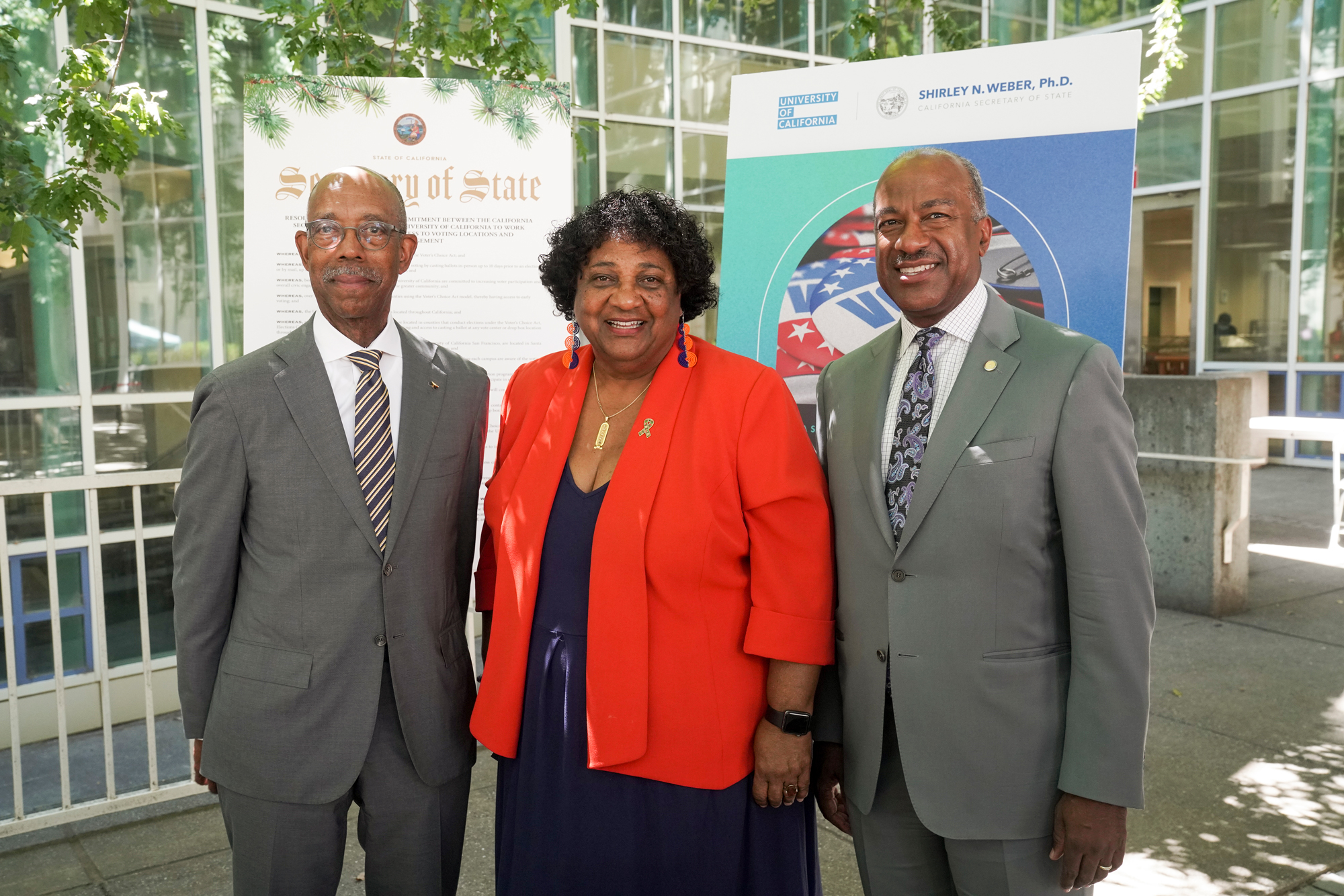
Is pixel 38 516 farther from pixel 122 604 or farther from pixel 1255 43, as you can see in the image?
pixel 1255 43

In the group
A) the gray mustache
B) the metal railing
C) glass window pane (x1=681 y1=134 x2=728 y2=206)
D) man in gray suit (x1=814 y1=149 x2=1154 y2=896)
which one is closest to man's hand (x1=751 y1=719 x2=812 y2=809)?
man in gray suit (x1=814 y1=149 x2=1154 y2=896)

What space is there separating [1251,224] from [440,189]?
10968 millimetres

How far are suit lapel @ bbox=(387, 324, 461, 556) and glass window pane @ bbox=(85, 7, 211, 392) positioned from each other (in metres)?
3.47

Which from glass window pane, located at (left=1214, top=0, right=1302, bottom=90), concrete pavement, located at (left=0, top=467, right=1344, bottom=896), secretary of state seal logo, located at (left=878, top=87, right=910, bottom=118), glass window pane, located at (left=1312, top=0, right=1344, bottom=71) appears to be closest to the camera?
secretary of state seal logo, located at (left=878, top=87, right=910, bottom=118)

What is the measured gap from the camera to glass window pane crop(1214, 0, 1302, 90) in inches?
432

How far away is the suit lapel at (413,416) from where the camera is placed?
2.19 metres

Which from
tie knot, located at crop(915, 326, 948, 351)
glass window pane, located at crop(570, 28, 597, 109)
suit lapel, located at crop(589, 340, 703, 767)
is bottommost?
suit lapel, located at crop(589, 340, 703, 767)

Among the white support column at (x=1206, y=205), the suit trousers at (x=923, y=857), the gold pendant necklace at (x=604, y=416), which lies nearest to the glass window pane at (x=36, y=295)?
the gold pendant necklace at (x=604, y=416)

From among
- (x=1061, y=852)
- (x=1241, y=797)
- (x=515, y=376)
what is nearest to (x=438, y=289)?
(x=515, y=376)

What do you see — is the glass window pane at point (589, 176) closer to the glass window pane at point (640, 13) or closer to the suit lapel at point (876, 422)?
the glass window pane at point (640, 13)

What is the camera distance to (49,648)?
16.3ft

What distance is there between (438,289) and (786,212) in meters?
1.28

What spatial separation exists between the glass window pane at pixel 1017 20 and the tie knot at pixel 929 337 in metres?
9.86

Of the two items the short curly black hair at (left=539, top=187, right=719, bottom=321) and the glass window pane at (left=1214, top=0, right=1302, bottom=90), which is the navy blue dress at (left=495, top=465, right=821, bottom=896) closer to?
the short curly black hair at (left=539, top=187, right=719, bottom=321)
